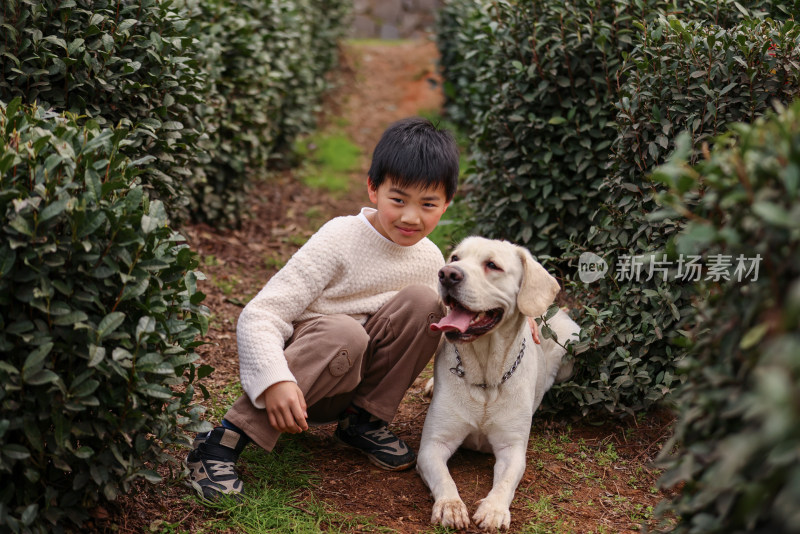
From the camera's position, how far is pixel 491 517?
3.14m

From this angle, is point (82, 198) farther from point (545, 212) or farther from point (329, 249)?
point (545, 212)

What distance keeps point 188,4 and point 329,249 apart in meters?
2.57

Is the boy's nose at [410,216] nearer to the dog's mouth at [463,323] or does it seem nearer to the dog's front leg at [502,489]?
the dog's mouth at [463,323]

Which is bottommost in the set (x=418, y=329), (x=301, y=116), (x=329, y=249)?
(x=301, y=116)

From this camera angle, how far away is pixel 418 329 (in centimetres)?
358

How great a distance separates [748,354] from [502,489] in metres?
1.71

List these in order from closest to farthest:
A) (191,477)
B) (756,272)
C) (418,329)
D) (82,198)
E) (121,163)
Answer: (756,272), (82,198), (121,163), (191,477), (418,329)

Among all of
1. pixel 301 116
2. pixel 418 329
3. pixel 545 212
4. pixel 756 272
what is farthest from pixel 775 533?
pixel 301 116

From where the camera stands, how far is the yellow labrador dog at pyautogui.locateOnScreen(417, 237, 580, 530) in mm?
3371

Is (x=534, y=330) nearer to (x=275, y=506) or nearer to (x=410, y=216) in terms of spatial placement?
(x=410, y=216)

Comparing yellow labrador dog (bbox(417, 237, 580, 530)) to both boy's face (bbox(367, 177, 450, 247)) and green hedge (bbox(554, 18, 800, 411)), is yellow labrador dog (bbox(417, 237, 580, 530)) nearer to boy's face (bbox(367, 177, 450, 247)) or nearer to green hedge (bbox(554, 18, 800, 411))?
boy's face (bbox(367, 177, 450, 247))

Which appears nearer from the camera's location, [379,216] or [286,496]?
[286,496]

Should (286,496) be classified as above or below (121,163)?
below

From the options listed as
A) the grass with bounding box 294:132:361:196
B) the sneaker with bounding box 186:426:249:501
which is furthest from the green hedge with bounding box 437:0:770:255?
the grass with bounding box 294:132:361:196
